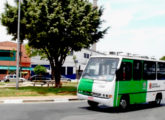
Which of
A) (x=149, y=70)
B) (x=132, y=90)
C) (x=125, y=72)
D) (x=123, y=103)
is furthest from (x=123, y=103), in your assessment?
(x=149, y=70)

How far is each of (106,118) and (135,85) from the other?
3.29 meters

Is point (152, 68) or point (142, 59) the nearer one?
point (142, 59)

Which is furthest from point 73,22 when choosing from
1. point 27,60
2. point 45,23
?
point 27,60

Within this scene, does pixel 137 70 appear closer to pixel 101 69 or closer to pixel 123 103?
pixel 123 103

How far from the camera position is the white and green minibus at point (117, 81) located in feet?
37.0

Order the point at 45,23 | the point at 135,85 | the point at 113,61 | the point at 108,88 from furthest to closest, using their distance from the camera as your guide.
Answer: the point at 45,23
the point at 135,85
the point at 113,61
the point at 108,88

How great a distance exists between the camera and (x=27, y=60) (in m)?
63.4

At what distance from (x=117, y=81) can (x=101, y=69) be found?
1.04 meters

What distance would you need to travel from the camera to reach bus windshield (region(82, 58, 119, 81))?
11.6 metres

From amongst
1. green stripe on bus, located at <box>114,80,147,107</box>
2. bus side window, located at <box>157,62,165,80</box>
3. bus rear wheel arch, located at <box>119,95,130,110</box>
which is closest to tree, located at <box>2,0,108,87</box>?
bus side window, located at <box>157,62,165,80</box>

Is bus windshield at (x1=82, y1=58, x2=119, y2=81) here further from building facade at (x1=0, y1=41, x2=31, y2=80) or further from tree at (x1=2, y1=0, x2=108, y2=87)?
building facade at (x1=0, y1=41, x2=31, y2=80)

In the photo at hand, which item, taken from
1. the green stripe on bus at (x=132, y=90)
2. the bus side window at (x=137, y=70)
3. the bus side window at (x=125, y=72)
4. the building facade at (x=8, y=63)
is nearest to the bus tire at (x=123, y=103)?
the green stripe on bus at (x=132, y=90)

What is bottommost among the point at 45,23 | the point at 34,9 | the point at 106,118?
the point at 106,118

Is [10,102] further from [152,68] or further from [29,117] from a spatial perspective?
[152,68]
